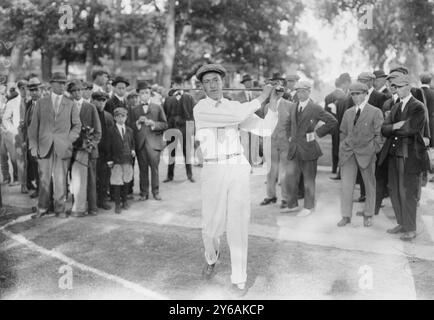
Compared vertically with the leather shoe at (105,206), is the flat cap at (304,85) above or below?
above

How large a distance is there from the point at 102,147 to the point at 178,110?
306cm

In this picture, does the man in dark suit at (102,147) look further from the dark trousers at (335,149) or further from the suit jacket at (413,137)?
the dark trousers at (335,149)

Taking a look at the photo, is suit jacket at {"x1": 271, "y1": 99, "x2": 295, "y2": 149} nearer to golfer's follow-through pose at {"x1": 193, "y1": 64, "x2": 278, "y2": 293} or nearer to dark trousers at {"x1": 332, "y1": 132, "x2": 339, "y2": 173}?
dark trousers at {"x1": 332, "y1": 132, "x2": 339, "y2": 173}

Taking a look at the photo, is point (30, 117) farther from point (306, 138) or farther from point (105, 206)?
point (306, 138)

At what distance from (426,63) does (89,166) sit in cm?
2330

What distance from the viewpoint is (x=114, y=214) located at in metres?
7.95

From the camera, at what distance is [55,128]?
756 centimetres

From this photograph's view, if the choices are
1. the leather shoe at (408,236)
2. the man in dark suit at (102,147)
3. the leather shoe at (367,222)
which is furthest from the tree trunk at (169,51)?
the leather shoe at (408,236)

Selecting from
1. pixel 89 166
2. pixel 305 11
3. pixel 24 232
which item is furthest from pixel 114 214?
pixel 305 11

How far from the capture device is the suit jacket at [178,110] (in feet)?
36.1

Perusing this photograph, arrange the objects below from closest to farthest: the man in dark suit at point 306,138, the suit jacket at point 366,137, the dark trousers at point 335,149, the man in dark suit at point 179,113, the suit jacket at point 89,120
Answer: the suit jacket at point 366,137, the man in dark suit at point 306,138, the suit jacket at point 89,120, the dark trousers at point 335,149, the man in dark suit at point 179,113

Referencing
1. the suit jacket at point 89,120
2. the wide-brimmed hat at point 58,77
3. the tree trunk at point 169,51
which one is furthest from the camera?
the tree trunk at point 169,51

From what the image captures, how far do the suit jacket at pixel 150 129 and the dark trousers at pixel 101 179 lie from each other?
76 centimetres

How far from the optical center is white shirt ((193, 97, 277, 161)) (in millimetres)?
4766
